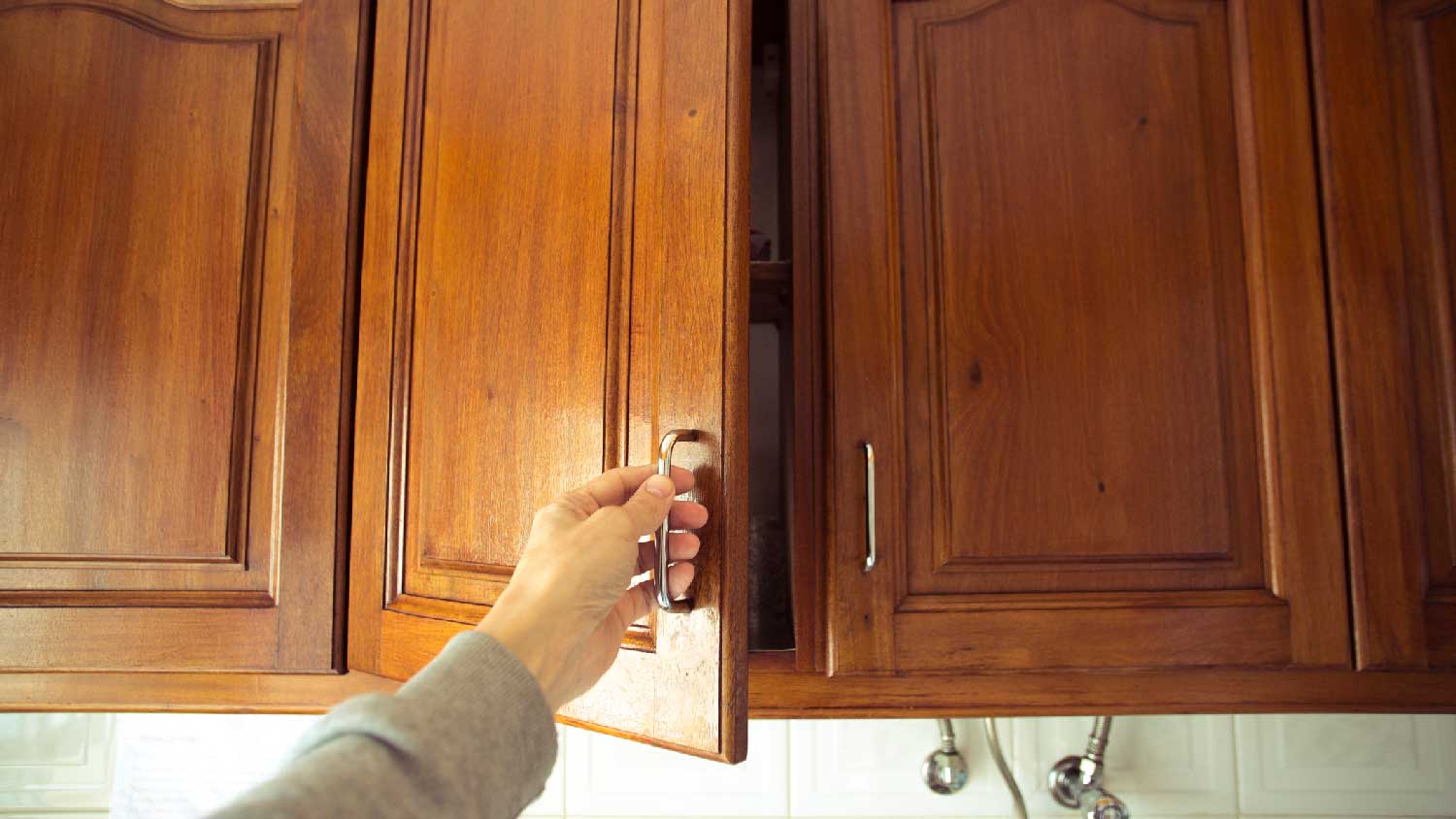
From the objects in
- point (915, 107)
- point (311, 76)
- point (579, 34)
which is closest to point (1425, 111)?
point (915, 107)

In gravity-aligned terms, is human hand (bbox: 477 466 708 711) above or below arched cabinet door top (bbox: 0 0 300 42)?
below

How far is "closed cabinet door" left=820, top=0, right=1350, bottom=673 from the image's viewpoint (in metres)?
0.67

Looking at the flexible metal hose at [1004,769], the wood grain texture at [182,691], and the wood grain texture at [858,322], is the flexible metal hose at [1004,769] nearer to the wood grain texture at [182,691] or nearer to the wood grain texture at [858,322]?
the wood grain texture at [858,322]

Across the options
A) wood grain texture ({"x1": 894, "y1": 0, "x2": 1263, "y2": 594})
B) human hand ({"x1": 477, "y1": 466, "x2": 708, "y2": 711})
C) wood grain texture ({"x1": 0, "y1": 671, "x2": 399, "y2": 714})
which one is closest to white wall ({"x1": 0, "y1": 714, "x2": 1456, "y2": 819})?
wood grain texture ({"x1": 0, "y1": 671, "x2": 399, "y2": 714})

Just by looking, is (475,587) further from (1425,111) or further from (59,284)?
(1425,111)

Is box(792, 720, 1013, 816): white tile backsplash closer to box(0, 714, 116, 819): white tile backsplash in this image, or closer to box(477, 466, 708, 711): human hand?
box(477, 466, 708, 711): human hand

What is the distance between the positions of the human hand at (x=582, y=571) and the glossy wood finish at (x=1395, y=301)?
619 millimetres

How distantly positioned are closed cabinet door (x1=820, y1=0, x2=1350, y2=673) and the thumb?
0.76ft

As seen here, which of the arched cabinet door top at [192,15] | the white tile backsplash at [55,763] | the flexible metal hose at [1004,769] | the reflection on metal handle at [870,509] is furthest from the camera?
the white tile backsplash at [55,763]

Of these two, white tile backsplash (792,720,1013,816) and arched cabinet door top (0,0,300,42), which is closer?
arched cabinet door top (0,0,300,42)

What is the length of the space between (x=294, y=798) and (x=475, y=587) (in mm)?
303

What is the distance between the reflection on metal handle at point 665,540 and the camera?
488 mm

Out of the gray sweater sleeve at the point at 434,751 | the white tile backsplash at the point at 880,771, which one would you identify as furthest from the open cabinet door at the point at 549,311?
the white tile backsplash at the point at 880,771

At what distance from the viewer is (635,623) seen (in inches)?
22.0
